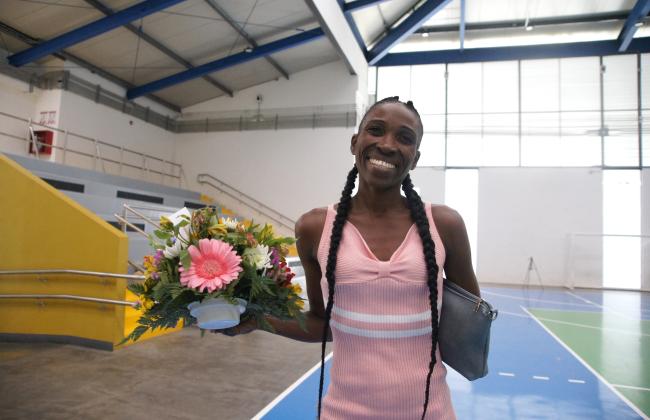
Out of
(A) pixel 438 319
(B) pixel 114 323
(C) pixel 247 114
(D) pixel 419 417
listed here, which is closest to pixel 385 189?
(A) pixel 438 319

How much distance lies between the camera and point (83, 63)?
36.6 ft

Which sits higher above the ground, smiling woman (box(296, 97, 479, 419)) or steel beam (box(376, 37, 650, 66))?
steel beam (box(376, 37, 650, 66))

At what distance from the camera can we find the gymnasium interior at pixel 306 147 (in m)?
5.23

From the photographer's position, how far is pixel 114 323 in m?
4.95

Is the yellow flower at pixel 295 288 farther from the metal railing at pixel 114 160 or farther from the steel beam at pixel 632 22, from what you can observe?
the steel beam at pixel 632 22

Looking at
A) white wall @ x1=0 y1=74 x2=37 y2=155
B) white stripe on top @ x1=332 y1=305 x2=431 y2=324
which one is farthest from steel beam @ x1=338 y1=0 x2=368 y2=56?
white stripe on top @ x1=332 y1=305 x2=431 y2=324

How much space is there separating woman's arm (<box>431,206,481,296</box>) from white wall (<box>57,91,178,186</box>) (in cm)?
1172

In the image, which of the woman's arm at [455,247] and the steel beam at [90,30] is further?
the steel beam at [90,30]

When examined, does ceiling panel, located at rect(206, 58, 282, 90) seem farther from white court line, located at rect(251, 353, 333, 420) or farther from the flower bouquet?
the flower bouquet

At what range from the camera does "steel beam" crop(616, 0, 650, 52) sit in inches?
473

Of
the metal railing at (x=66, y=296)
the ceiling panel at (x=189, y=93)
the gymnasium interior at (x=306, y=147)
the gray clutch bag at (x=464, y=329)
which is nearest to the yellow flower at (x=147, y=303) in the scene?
the gray clutch bag at (x=464, y=329)

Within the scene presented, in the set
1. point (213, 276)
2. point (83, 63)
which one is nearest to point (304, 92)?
point (83, 63)

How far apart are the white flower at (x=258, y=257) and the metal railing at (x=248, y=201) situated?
11.7 m

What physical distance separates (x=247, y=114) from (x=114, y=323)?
406 inches
